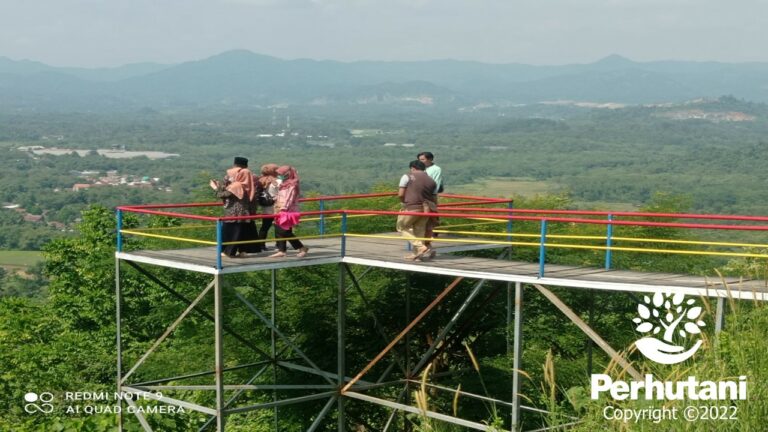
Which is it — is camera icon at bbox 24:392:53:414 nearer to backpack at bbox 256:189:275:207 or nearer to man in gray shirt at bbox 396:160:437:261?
backpack at bbox 256:189:275:207

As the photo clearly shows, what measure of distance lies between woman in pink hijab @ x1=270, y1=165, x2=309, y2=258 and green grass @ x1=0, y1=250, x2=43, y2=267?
10351 cm

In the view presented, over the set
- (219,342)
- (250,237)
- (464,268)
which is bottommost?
(219,342)

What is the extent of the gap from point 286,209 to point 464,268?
9.31 feet

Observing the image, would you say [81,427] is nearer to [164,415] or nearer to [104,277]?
[164,415]

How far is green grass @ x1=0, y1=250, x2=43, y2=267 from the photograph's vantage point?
117m

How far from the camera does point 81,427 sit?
16.5 m

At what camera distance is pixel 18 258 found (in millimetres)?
123938

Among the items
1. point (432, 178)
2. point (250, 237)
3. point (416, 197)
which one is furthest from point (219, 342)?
point (432, 178)

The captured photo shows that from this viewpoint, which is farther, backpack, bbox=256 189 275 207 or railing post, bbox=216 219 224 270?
backpack, bbox=256 189 275 207

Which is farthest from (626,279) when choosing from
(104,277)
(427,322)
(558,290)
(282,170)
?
(104,277)

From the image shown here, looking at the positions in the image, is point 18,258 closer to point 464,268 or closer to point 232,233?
point 232,233

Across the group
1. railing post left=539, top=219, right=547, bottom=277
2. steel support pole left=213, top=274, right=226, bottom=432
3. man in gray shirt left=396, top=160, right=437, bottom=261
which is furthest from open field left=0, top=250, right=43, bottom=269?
railing post left=539, top=219, right=547, bottom=277

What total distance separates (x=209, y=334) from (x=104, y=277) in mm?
7505

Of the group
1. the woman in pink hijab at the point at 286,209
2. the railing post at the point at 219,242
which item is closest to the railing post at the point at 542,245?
the woman in pink hijab at the point at 286,209
